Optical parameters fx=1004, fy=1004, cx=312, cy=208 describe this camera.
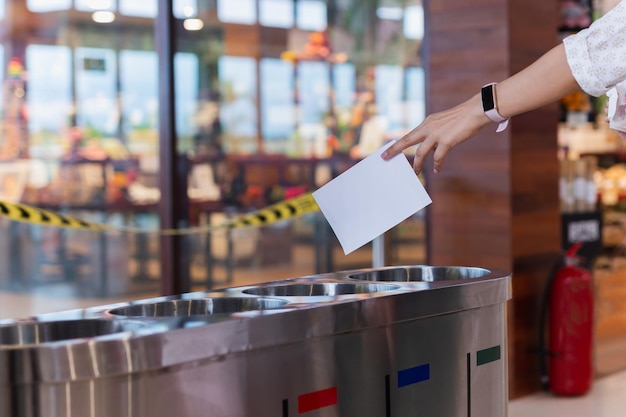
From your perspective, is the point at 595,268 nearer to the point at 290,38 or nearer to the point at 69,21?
the point at 290,38

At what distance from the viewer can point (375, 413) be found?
276cm

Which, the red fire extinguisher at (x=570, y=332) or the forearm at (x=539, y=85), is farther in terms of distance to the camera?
the red fire extinguisher at (x=570, y=332)

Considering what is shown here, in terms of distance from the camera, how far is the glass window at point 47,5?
5480 mm

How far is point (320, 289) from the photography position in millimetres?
3064

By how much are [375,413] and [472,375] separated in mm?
456

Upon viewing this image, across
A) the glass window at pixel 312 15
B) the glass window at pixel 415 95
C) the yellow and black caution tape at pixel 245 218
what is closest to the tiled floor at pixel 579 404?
the yellow and black caution tape at pixel 245 218

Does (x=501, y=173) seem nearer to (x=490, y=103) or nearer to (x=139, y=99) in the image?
(x=139, y=99)

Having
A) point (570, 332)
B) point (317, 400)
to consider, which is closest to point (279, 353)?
point (317, 400)

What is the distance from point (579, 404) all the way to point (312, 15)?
2.80 m

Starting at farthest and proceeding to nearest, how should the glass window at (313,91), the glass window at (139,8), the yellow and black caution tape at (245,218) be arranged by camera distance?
the glass window at (313,91) → the glass window at (139,8) → the yellow and black caution tape at (245,218)

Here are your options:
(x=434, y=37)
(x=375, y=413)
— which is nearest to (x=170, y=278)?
(x=434, y=37)

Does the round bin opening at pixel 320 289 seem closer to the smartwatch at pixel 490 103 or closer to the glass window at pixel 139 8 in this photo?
the smartwatch at pixel 490 103

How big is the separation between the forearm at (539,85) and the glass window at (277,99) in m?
3.43

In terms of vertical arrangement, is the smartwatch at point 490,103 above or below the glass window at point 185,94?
below
